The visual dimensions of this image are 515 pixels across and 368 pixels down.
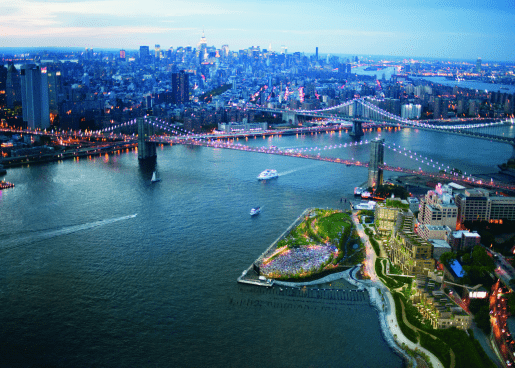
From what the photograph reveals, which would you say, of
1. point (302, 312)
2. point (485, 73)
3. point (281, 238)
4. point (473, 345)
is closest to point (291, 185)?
point (281, 238)

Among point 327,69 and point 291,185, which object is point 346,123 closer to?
point 291,185

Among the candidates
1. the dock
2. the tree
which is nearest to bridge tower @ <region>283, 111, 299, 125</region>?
the dock

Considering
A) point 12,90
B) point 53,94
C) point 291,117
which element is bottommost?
point 291,117

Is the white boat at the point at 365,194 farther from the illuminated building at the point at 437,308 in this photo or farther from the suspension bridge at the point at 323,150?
the illuminated building at the point at 437,308

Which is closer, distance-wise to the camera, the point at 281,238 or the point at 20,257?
the point at 20,257

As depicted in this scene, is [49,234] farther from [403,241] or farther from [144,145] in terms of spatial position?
[144,145]

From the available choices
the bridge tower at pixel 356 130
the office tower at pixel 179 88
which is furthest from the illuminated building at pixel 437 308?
the office tower at pixel 179 88

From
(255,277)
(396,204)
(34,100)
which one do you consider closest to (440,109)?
(34,100)

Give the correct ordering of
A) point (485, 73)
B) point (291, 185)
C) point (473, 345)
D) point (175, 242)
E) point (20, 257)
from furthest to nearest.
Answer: point (485, 73) → point (291, 185) → point (175, 242) → point (20, 257) → point (473, 345)
